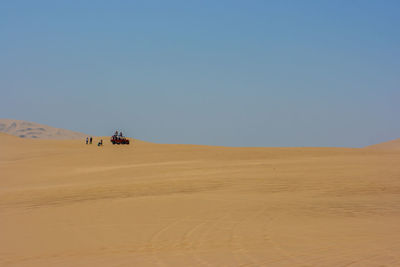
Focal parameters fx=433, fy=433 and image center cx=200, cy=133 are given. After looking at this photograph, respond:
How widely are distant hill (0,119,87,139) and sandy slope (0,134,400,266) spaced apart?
7776cm

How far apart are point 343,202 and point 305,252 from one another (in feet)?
13.8

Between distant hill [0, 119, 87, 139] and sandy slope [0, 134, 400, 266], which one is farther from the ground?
distant hill [0, 119, 87, 139]

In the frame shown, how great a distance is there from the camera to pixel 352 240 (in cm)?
621

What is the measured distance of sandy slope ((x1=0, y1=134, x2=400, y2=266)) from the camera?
5473 mm

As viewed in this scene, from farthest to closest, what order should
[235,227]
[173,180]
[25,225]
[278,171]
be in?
1. [278,171]
2. [173,180]
3. [25,225]
4. [235,227]

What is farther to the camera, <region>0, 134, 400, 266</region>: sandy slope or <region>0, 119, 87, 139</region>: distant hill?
<region>0, 119, 87, 139</region>: distant hill

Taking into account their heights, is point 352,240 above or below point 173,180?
below

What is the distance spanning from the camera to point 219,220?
7715mm

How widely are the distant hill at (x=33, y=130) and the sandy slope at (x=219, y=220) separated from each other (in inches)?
3061

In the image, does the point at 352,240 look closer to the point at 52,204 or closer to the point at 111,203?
the point at 111,203

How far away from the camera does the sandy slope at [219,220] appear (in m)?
5.47

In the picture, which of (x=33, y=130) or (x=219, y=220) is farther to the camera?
(x=33, y=130)

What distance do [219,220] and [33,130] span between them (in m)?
92.0


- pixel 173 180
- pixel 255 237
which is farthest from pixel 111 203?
pixel 255 237
